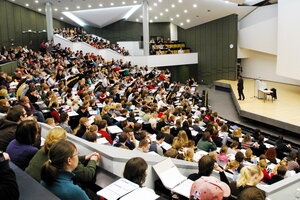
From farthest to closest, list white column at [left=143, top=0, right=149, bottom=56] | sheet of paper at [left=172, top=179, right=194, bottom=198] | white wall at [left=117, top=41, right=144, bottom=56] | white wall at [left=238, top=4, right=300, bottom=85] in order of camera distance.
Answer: white wall at [left=117, top=41, right=144, bottom=56], white column at [left=143, top=0, right=149, bottom=56], white wall at [left=238, top=4, right=300, bottom=85], sheet of paper at [left=172, top=179, right=194, bottom=198]

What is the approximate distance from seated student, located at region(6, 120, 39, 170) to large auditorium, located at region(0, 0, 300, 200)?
0.03ft

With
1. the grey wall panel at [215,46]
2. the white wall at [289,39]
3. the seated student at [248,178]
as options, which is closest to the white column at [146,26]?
the grey wall panel at [215,46]

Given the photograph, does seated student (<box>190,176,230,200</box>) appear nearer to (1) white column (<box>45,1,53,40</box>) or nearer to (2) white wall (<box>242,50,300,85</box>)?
(2) white wall (<box>242,50,300,85</box>)

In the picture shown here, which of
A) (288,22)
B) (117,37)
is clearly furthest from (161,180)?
(117,37)

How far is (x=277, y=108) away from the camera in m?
13.4

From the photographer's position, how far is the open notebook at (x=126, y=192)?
2.59 metres

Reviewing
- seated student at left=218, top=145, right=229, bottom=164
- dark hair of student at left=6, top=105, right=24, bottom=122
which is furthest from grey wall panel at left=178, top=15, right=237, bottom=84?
dark hair of student at left=6, top=105, right=24, bottom=122

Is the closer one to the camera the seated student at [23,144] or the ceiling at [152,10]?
the seated student at [23,144]

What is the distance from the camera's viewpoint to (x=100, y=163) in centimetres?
338

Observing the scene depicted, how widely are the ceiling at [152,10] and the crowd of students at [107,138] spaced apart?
712 cm

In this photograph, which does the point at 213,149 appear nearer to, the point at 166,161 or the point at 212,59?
the point at 166,161

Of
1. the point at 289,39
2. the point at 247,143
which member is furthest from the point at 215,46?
the point at 247,143

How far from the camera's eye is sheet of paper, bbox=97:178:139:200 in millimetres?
2641

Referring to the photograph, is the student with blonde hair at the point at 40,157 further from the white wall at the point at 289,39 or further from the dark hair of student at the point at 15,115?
the white wall at the point at 289,39
